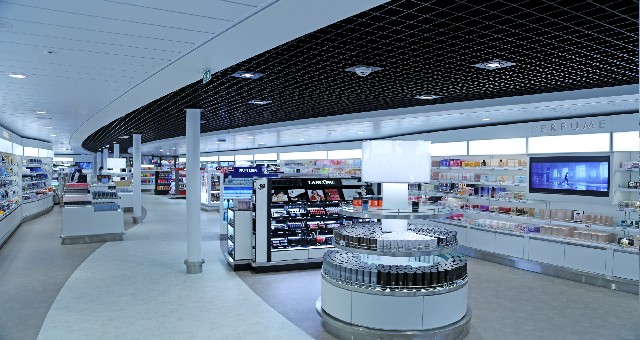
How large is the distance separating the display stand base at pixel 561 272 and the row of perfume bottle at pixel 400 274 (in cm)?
379

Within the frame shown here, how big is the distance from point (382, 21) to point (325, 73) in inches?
85.6

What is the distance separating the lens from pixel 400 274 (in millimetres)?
5281

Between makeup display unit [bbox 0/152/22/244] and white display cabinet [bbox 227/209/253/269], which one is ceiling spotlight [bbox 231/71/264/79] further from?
makeup display unit [bbox 0/152/22/244]

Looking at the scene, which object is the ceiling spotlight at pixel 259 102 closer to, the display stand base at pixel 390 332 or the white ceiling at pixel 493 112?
the white ceiling at pixel 493 112

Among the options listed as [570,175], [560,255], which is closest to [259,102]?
[570,175]

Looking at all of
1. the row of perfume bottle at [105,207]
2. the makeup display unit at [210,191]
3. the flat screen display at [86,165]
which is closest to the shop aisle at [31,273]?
the row of perfume bottle at [105,207]

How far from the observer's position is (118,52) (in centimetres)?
495

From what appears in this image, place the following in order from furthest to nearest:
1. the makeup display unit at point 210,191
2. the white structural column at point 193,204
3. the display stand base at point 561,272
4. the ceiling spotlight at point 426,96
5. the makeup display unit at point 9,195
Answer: the makeup display unit at point 210,191, the makeup display unit at point 9,195, the white structural column at point 193,204, the display stand base at point 561,272, the ceiling spotlight at point 426,96

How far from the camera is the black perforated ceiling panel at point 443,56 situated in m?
3.50

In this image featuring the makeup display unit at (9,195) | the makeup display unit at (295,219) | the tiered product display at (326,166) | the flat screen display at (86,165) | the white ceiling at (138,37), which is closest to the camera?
the white ceiling at (138,37)

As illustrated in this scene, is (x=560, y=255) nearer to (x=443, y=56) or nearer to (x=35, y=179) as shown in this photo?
(x=443, y=56)

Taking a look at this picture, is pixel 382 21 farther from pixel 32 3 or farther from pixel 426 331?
pixel 426 331

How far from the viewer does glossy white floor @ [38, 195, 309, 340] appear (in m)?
5.61

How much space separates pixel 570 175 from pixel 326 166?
1140 centimetres
